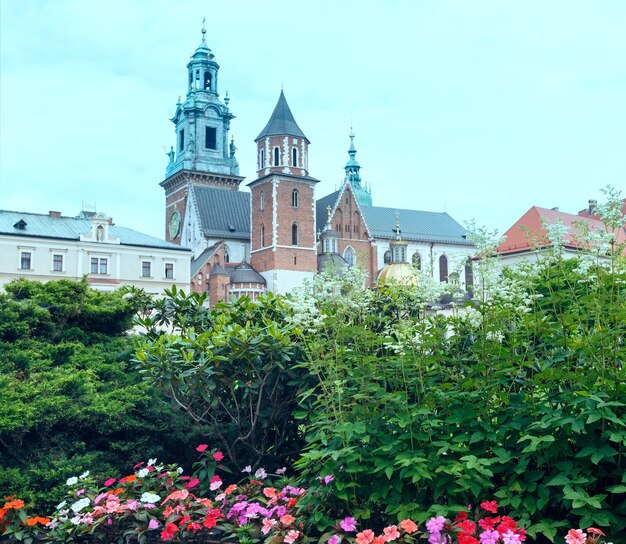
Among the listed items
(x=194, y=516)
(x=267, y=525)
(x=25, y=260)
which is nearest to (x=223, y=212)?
(x=25, y=260)

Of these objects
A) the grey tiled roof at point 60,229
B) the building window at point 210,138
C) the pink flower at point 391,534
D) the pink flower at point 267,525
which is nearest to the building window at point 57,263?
the grey tiled roof at point 60,229

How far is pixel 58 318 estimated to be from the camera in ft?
26.7

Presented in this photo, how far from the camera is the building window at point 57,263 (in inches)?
1625

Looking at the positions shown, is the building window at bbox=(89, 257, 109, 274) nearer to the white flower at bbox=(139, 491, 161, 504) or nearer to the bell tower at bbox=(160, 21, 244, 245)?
the bell tower at bbox=(160, 21, 244, 245)

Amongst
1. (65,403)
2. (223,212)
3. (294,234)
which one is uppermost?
(223,212)

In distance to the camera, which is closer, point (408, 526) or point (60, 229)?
point (408, 526)

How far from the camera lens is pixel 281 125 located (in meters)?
55.8

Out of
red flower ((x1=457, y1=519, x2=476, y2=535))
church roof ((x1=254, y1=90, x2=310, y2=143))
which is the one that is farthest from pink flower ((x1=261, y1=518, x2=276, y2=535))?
church roof ((x1=254, y1=90, x2=310, y2=143))

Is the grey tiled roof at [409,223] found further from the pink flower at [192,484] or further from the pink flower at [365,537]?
the pink flower at [365,537]

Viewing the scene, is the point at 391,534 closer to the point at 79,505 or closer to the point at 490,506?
the point at 490,506

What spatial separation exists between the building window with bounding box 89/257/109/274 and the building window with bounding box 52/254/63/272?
172 centimetres

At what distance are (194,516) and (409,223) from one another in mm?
66834

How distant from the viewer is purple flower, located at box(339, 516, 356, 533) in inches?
180

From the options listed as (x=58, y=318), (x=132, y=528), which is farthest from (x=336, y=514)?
(x=58, y=318)
